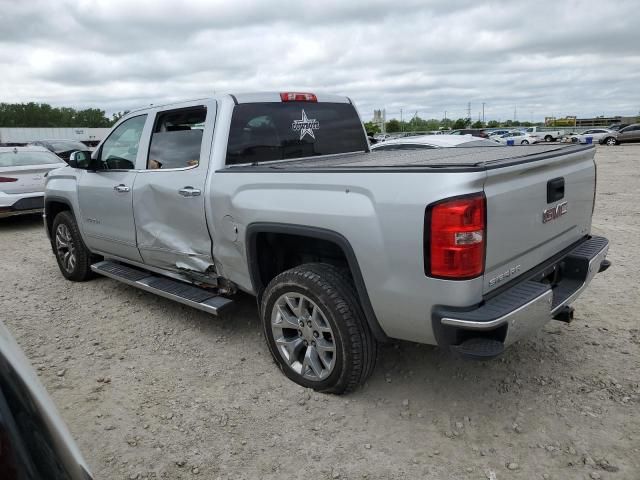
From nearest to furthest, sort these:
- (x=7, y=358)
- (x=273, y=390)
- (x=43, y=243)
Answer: (x=7, y=358), (x=273, y=390), (x=43, y=243)

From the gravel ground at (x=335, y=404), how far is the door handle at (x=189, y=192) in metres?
1.24

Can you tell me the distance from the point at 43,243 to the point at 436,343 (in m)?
7.49

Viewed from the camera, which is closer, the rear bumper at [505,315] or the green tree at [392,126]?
the rear bumper at [505,315]

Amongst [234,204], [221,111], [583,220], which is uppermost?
[221,111]

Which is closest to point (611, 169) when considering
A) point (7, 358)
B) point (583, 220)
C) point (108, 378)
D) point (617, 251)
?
point (617, 251)

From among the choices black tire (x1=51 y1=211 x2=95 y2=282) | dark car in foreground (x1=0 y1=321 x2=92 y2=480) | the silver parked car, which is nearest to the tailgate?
dark car in foreground (x1=0 y1=321 x2=92 y2=480)

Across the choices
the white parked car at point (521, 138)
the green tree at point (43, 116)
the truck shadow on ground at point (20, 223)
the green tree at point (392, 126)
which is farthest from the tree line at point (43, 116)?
the truck shadow on ground at point (20, 223)

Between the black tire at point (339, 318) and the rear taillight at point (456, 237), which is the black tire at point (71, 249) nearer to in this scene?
the black tire at point (339, 318)

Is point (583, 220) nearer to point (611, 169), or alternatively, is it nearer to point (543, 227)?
point (543, 227)

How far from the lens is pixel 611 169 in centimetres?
1706

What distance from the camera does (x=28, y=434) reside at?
1250 mm

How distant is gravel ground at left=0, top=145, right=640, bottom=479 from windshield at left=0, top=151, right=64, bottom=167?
19.4ft

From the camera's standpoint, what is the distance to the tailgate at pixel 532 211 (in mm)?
2578

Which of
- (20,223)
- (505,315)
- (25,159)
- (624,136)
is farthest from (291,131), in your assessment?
(624,136)
